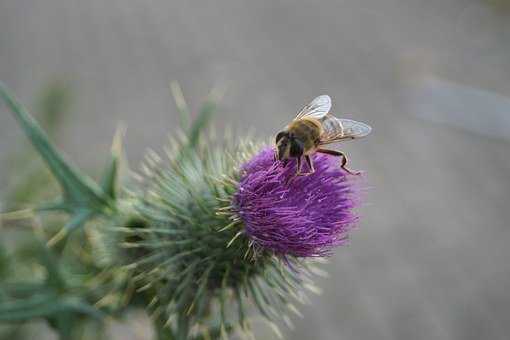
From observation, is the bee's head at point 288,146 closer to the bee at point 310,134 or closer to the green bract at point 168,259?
the bee at point 310,134

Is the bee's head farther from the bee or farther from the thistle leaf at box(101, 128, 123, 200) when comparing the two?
the thistle leaf at box(101, 128, 123, 200)

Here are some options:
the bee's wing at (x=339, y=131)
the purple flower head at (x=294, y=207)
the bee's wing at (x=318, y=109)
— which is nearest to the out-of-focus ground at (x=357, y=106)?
the purple flower head at (x=294, y=207)

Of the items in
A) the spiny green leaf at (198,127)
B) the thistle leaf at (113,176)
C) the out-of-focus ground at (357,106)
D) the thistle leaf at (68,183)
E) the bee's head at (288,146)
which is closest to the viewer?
the bee's head at (288,146)

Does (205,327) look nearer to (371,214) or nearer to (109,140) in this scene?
(109,140)

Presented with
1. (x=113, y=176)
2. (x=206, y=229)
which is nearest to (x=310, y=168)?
(x=206, y=229)

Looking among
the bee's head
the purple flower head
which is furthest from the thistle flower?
the bee's head

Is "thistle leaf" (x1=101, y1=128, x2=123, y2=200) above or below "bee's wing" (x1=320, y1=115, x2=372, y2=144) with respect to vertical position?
below

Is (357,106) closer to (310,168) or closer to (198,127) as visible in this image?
(198,127)
